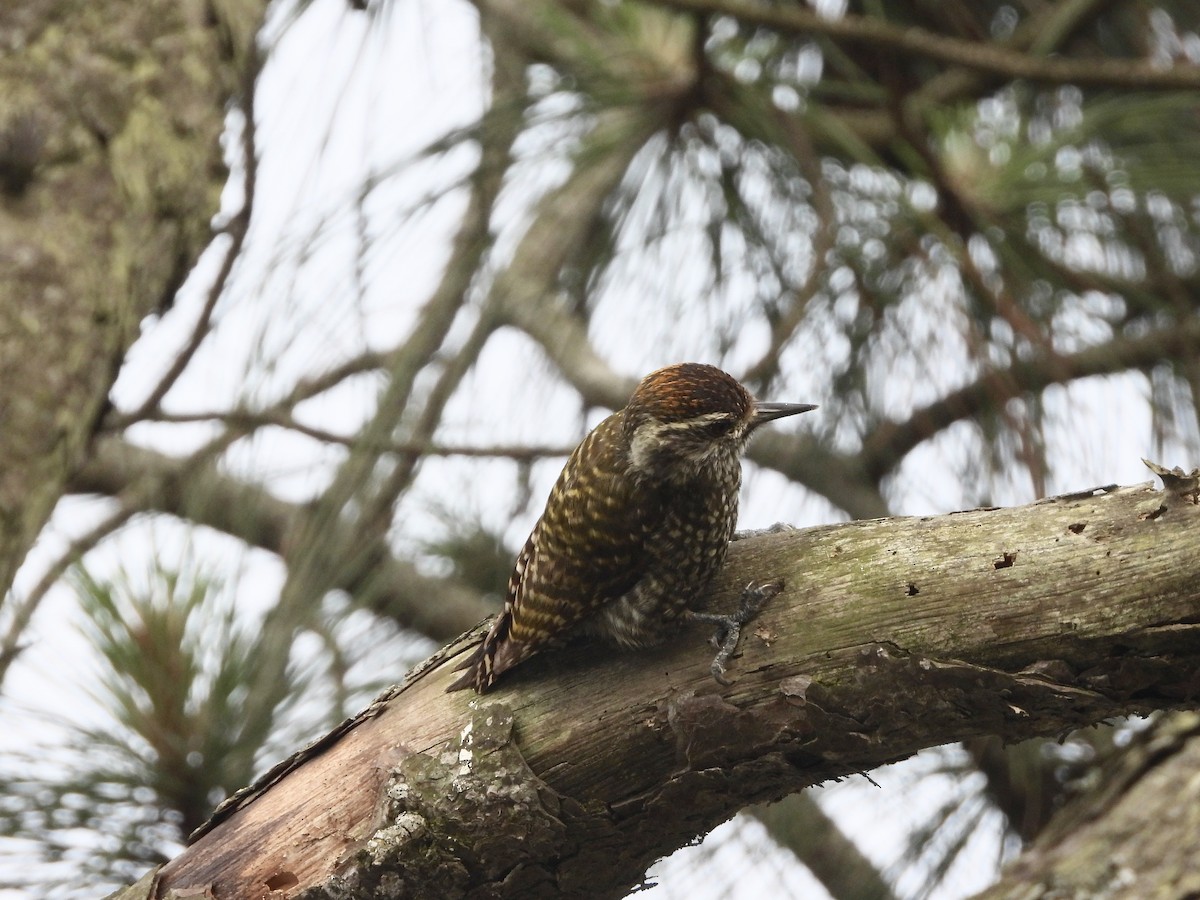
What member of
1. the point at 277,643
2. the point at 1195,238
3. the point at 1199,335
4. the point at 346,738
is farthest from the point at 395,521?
Result: the point at 1195,238

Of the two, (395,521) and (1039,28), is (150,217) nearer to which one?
(395,521)

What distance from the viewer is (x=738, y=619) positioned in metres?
1.63

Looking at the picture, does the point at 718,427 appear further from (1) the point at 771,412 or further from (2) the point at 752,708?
(2) the point at 752,708

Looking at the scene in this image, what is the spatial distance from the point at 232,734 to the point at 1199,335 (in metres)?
2.05

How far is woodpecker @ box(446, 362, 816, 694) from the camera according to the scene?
177 centimetres

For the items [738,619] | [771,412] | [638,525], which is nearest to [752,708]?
[738,619]

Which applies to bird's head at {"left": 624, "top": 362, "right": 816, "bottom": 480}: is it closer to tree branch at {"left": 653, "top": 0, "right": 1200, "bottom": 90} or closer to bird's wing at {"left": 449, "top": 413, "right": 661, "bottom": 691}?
bird's wing at {"left": 449, "top": 413, "right": 661, "bottom": 691}

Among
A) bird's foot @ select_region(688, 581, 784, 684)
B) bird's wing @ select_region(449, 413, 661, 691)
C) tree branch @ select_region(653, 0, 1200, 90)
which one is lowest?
bird's foot @ select_region(688, 581, 784, 684)

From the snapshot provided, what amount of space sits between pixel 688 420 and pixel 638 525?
0.56 feet

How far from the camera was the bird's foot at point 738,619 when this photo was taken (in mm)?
1604

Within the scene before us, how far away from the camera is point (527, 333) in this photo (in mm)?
2758

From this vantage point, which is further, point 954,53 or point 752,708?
point 954,53

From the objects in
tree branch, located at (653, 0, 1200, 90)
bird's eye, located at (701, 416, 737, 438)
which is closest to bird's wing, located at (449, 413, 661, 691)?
bird's eye, located at (701, 416, 737, 438)

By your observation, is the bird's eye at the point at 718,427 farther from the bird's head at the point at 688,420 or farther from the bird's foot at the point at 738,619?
the bird's foot at the point at 738,619
